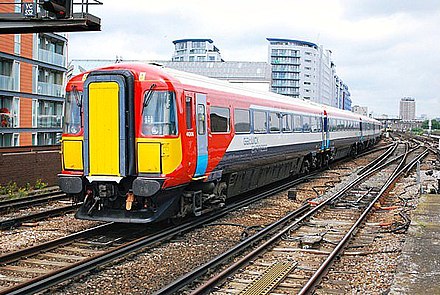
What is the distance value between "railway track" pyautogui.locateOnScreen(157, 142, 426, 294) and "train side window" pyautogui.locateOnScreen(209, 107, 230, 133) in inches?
107

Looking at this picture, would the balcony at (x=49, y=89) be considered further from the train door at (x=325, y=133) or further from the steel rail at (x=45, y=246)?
the steel rail at (x=45, y=246)

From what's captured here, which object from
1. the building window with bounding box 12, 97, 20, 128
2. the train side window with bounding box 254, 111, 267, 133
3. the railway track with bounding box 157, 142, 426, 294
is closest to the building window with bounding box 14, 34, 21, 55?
the building window with bounding box 12, 97, 20, 128

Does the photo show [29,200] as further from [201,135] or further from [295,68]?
[295,68]

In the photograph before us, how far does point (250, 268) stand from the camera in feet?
28.8

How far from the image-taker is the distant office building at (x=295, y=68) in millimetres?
123938

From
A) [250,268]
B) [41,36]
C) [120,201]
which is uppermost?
[41,36]

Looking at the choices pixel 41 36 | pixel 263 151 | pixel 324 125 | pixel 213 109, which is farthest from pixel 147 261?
pixel 41 36

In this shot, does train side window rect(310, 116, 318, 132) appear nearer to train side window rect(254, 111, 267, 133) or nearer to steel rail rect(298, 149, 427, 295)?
train side window rect(254, 111, 267, 133)

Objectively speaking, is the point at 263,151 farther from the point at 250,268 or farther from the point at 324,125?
the point at 324,125

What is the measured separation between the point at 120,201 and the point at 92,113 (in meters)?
1.81

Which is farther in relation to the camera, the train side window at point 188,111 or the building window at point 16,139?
the building window at point 16,139

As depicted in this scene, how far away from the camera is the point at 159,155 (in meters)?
10.4

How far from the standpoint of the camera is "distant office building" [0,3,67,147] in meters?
32.2

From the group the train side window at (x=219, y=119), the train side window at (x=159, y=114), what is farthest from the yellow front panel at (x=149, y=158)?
the train side window at (x=219, y=119)
